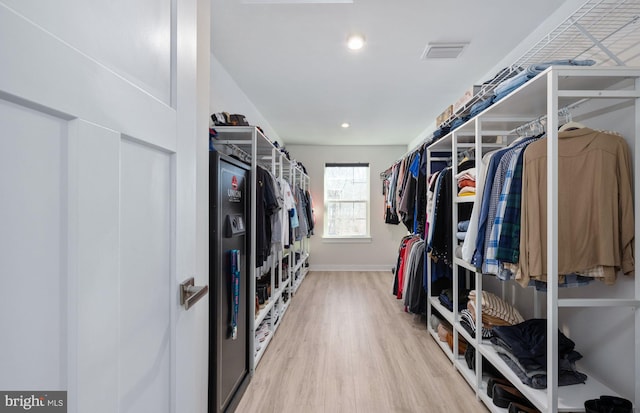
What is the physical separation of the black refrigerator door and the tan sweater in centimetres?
155

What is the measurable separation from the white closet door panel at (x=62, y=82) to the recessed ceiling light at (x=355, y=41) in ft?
6.30

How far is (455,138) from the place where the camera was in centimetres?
217

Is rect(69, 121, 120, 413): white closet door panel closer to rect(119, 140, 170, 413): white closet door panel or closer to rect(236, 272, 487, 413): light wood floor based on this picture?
rect(119, 140, 170, 413): white closet door panel

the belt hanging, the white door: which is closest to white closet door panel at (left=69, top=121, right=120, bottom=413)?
the white door

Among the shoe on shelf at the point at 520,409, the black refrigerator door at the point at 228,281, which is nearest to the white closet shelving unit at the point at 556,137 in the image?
the shoe on shelf at the point at 520,409

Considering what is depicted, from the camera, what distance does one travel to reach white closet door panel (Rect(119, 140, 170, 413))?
0.56 meters

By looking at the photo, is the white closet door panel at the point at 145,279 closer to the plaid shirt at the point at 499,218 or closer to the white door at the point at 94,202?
the white door at the point at 94,202

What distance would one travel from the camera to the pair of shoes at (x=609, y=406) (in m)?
1.20

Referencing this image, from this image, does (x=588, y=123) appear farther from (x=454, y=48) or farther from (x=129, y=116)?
(x=129, y=116)

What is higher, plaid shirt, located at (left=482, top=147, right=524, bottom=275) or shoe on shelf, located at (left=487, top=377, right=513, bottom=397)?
plaid shirt, located at (left=482, top=147, right=524, bottom=275)

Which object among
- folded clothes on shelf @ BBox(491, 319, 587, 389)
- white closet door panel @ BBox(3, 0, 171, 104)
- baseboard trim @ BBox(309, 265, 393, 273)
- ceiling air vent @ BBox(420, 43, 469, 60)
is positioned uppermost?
ceiling air vent @ BBox(420, 43, 469, 60)

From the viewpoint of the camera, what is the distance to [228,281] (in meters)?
1.68

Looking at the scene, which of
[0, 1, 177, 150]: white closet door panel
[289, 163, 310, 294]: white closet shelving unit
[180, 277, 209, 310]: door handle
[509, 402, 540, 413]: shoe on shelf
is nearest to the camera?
[0, 1, 177, 150]: white closet door panel

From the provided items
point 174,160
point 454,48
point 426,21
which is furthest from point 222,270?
point 454,48
